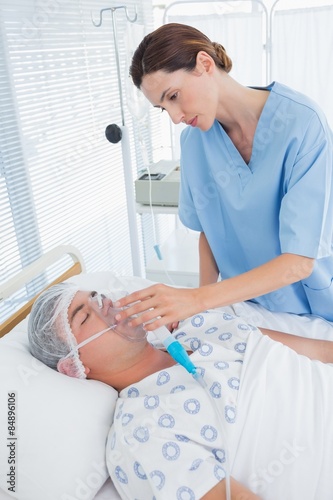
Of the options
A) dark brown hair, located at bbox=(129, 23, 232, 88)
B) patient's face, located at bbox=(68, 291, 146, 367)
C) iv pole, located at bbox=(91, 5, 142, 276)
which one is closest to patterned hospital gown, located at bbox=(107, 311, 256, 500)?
patient's face, located at bbox=(68, 291, 146, 367)

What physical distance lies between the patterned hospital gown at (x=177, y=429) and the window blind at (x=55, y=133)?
1.09 meters

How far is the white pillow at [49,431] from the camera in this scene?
43.8 inches

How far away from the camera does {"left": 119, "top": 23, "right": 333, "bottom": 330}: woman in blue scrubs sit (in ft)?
3.85

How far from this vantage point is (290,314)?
1.63 metres

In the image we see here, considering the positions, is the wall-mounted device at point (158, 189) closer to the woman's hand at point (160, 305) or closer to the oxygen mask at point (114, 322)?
the oxygen mask at point (114, 322)

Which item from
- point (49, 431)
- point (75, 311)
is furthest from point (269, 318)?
point (49, 431)

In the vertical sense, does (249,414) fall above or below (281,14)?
below

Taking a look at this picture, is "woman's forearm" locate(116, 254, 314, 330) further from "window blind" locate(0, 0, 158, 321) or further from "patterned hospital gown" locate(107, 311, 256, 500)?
"window blind" locate(0, 0, 158, 321)

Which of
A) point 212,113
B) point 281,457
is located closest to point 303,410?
point 281,457

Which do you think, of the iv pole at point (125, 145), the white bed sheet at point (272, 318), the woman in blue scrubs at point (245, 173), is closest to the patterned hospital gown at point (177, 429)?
the woman in blue scrubs at point (245, 173)

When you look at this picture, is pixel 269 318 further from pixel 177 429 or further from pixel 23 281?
pixel 23 281

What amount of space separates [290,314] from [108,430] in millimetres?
787

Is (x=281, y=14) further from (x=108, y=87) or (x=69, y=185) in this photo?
(x=69, y=185)

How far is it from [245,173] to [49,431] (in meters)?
0.96
